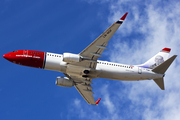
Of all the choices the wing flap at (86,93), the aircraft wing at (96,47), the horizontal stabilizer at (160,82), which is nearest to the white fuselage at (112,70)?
the horizontal stabilizer at (160,82)

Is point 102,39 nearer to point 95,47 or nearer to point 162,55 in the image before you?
point 95,47

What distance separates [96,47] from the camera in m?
45.1

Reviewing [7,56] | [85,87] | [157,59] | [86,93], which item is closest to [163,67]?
[157,59]

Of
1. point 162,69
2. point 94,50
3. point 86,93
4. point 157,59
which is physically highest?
point 94,50

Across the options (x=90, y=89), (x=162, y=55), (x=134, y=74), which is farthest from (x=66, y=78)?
(x=162, y=55)

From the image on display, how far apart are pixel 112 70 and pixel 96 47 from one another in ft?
21.5

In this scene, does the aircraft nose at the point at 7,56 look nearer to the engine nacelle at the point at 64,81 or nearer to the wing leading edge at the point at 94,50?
the engine nacelle at the point at 64,81

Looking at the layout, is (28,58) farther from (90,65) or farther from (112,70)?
(112,70)

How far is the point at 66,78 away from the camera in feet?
178

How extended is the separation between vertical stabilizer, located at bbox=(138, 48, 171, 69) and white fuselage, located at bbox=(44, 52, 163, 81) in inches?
93.3

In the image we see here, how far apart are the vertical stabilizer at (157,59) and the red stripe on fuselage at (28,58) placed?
20655mm

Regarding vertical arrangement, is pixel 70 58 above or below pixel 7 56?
above

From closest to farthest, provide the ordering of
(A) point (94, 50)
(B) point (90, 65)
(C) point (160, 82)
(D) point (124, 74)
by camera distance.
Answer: (A) point (94, 50), (B) point (90, 65), (D) point (124, 74), (C) point (160, 82)

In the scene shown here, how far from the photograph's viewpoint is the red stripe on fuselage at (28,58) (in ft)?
157
